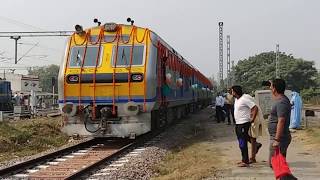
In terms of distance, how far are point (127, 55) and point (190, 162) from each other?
4.65 meters

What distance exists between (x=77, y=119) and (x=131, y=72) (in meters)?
2.01

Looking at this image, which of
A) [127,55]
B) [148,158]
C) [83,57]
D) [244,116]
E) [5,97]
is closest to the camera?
[244,116]

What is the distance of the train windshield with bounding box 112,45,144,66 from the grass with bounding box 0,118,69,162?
11.4 ft

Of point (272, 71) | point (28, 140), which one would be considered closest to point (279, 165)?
point (28, 140)

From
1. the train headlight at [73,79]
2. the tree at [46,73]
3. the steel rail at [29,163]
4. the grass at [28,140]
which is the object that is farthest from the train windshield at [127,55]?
the tree at [46,73]

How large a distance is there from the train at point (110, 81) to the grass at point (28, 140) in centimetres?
156

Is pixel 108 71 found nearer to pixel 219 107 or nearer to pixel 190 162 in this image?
pixel 190 162

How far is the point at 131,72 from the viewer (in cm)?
1441

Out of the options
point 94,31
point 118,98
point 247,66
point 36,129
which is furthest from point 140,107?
point 247,66

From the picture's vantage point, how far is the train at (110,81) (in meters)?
14.3

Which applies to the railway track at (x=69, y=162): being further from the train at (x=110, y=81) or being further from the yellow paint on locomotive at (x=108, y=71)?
the yellow paint on locomotive at (x=108, y=71)

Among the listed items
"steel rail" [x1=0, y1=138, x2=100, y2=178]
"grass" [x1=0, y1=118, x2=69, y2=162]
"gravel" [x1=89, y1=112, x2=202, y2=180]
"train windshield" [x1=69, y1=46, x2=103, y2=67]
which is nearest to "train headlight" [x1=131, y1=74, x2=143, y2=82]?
"train windshield" [x1=69, y1=46, x2=103, y2=67]

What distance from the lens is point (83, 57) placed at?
15016 mm

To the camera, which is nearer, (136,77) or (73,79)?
(136,77)
